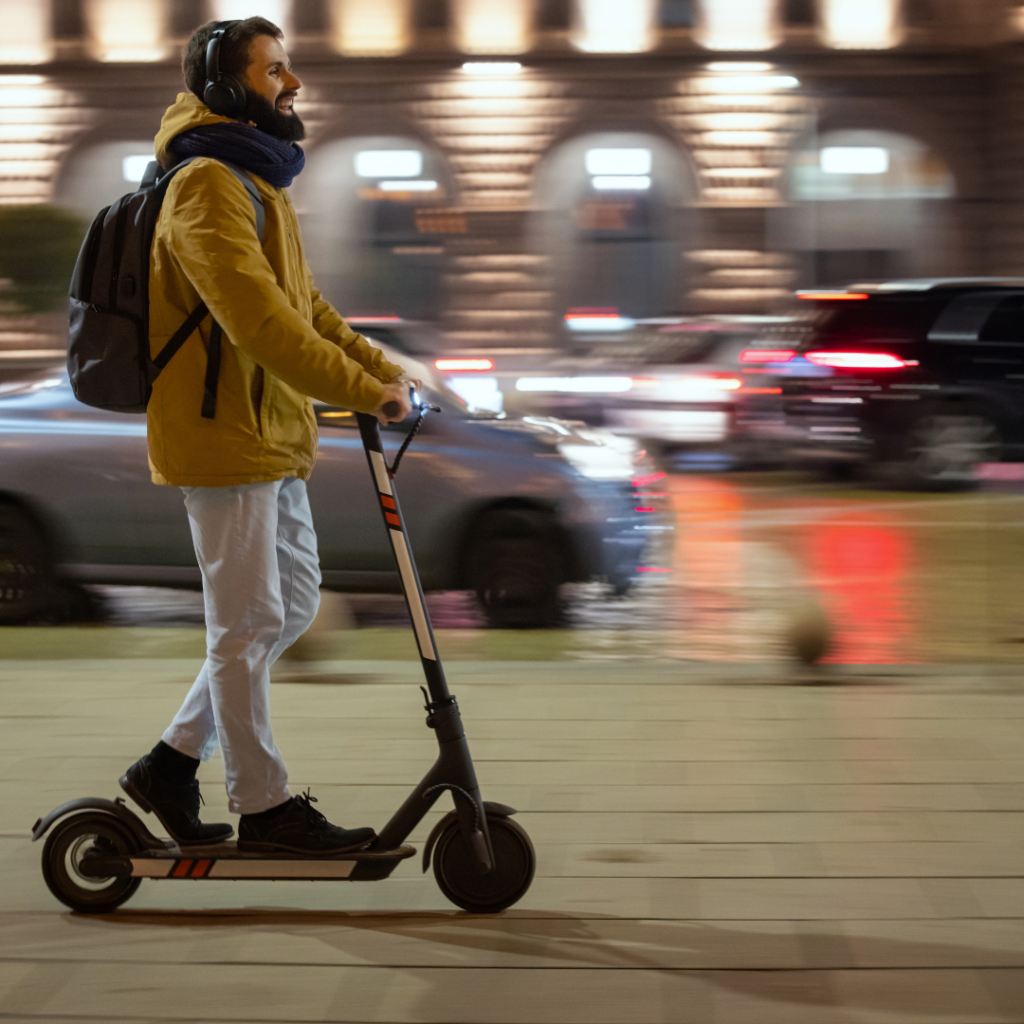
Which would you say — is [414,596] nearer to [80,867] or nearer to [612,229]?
[80,867]

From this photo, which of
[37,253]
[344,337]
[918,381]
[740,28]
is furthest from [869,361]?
[740,28]

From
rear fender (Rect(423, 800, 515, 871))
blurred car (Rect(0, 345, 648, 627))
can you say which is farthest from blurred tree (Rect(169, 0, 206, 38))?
rear fender (Rect(423, 800, 515, 871))

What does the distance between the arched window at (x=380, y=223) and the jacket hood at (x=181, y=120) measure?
2284cm

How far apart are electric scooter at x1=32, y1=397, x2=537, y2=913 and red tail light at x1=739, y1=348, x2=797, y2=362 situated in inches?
412

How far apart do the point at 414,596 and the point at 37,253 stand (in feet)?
54.1

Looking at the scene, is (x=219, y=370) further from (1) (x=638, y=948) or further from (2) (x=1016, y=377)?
(2) (x=1016, y=377)

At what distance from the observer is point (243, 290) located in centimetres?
312

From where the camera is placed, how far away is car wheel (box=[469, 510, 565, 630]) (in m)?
7.58

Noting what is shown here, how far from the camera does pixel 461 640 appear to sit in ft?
23.5

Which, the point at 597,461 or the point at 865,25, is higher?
the point at 865,25

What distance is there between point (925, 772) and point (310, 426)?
2.13 m

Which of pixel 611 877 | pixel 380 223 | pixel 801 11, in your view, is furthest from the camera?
pixel 380 223

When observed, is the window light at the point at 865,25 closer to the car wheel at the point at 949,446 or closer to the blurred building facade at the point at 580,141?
A: the blurred building facade at the point at 580,141

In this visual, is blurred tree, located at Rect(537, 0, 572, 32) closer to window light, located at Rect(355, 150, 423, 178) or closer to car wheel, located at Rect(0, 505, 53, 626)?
window light, located at Rect(355, 150, 423, 178)
